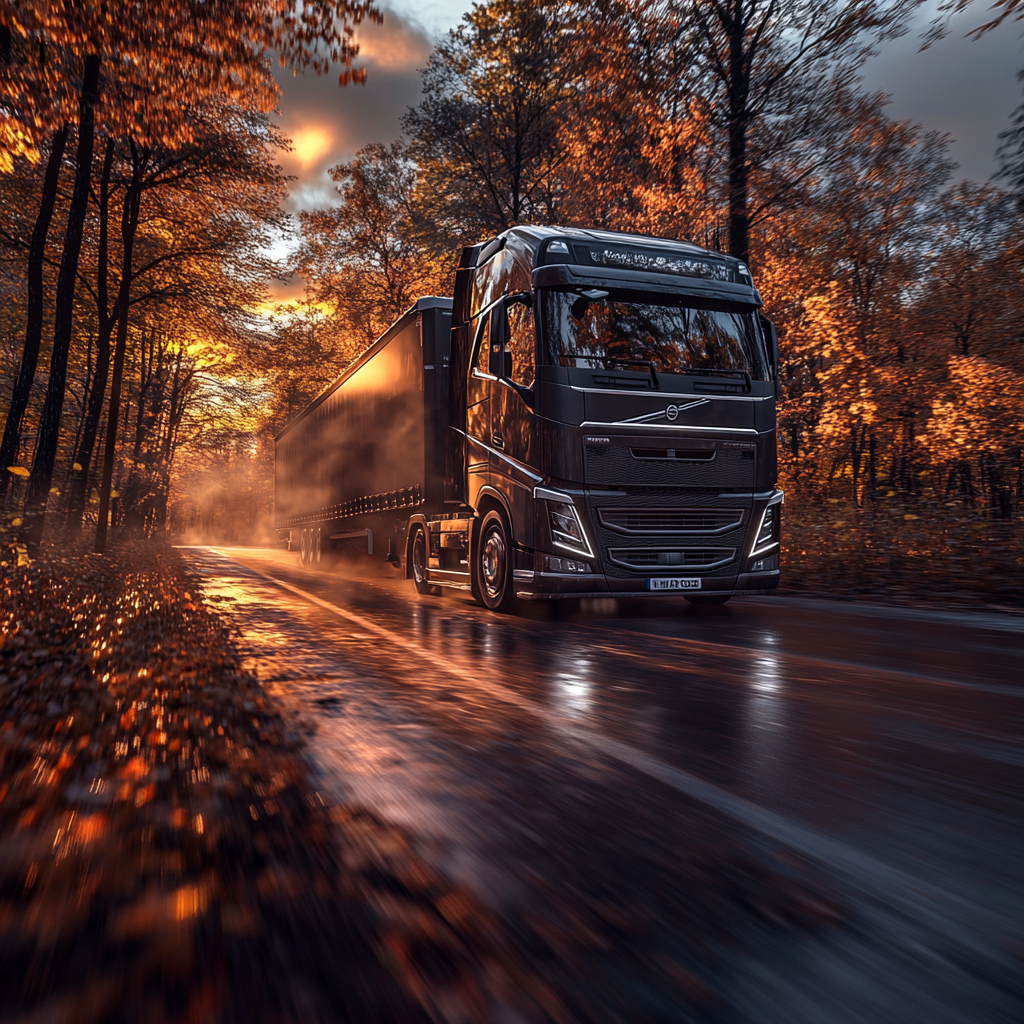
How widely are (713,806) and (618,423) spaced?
21.3 feet

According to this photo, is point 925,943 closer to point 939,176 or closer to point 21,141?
point 21,141

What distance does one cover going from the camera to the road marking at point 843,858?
2.22 m

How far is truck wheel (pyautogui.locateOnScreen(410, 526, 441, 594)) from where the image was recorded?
44.9 ft

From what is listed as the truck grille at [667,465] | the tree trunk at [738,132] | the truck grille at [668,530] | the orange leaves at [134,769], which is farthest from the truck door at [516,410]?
the tree trunk at [738,132]

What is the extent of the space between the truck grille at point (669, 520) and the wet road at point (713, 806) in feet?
7.48

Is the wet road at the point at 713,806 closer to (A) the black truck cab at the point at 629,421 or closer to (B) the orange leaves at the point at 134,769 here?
(B) the orange leaves at the point at 134,769

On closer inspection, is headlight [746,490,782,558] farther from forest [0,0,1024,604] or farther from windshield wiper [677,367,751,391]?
forest [0,0,1024,604]

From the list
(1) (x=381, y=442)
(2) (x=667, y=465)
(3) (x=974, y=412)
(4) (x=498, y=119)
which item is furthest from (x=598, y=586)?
(4) (x=498, y=119)

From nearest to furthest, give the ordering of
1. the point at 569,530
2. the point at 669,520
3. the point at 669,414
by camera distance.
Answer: the point at 569,530
the point at 669,414
the point at 669,520

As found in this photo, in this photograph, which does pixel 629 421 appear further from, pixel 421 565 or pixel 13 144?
pixel 13 144

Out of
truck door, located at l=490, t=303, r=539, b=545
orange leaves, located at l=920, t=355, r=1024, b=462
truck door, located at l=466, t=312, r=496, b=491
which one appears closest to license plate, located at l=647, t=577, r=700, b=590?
truck door, located at l=490, t=303, r=539, b=545

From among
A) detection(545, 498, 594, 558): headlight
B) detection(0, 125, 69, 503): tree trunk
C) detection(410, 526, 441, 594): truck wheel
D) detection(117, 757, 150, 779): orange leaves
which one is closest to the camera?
detection(117, 757, 150, 779): orange leaves

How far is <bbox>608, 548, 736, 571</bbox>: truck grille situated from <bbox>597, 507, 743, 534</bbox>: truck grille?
0.20 metres

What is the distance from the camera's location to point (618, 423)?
9.43 metres
